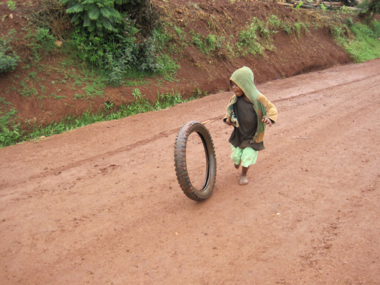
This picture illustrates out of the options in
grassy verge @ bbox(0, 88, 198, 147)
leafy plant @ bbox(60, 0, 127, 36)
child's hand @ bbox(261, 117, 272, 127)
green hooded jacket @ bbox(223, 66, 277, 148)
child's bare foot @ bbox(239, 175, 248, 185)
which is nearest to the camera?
child's hand @ bbox(261, 117, 272, 127)

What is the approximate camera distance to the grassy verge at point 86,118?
7.28 meters

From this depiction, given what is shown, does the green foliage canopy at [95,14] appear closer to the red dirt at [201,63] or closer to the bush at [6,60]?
the red dirt at [201,63]

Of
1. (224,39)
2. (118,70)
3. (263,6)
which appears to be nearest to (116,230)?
(118,70)

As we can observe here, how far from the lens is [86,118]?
27.1 ft

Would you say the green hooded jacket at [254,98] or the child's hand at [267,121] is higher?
the green hooded jacket at [254,98]

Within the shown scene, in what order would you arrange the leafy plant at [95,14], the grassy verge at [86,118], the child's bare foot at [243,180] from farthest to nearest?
the leafy plant at [95,14]
the grassy verge at [86,118]
the child's bare foot at [243,180]

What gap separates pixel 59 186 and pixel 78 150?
1420 millimetres

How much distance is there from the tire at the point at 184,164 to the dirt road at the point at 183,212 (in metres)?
0.21

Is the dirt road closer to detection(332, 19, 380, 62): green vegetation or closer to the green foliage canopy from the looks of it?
the green foliage canopy

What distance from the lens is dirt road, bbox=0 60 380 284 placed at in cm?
360

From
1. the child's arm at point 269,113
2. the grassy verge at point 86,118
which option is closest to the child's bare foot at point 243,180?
the child's arm at point 269,113

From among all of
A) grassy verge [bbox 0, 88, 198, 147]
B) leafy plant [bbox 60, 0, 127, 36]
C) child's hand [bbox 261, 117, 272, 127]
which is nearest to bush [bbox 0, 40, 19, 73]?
grassy verge [bbox 0, 88, 198, 147]

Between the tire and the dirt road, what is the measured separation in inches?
8.1

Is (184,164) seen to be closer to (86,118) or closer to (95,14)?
(86,118)
